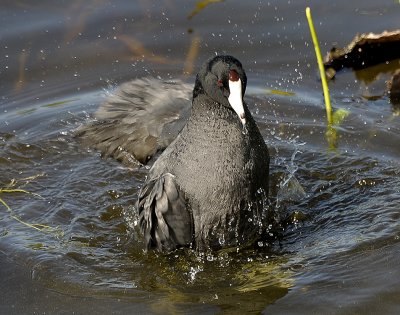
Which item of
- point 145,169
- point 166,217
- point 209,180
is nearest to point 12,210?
point 145,169

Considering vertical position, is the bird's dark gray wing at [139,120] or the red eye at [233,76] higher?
the red eye at [233,76]

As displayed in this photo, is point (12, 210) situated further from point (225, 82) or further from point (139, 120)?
point (225, 82)

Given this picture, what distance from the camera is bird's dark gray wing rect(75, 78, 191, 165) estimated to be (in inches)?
199

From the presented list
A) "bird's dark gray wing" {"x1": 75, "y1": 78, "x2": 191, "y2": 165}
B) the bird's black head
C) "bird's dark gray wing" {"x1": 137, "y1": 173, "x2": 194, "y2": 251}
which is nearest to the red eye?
the bird's black head

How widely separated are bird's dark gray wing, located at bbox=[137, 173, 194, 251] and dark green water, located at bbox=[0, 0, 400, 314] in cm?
10

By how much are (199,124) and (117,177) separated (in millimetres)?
1081

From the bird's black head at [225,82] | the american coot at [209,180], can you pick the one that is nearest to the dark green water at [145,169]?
the american coot at [209,180]

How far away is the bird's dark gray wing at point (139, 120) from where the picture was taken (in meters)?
5.07

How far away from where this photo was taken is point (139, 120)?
514 cm

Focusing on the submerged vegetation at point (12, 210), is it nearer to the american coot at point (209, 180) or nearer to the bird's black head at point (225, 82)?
the american coot at point (209, 180)

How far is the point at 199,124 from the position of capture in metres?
4.46

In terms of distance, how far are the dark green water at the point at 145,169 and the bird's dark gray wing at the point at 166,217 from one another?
0.10m

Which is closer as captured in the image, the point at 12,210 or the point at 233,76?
the point at 233,76

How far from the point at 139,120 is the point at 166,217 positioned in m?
0.84
